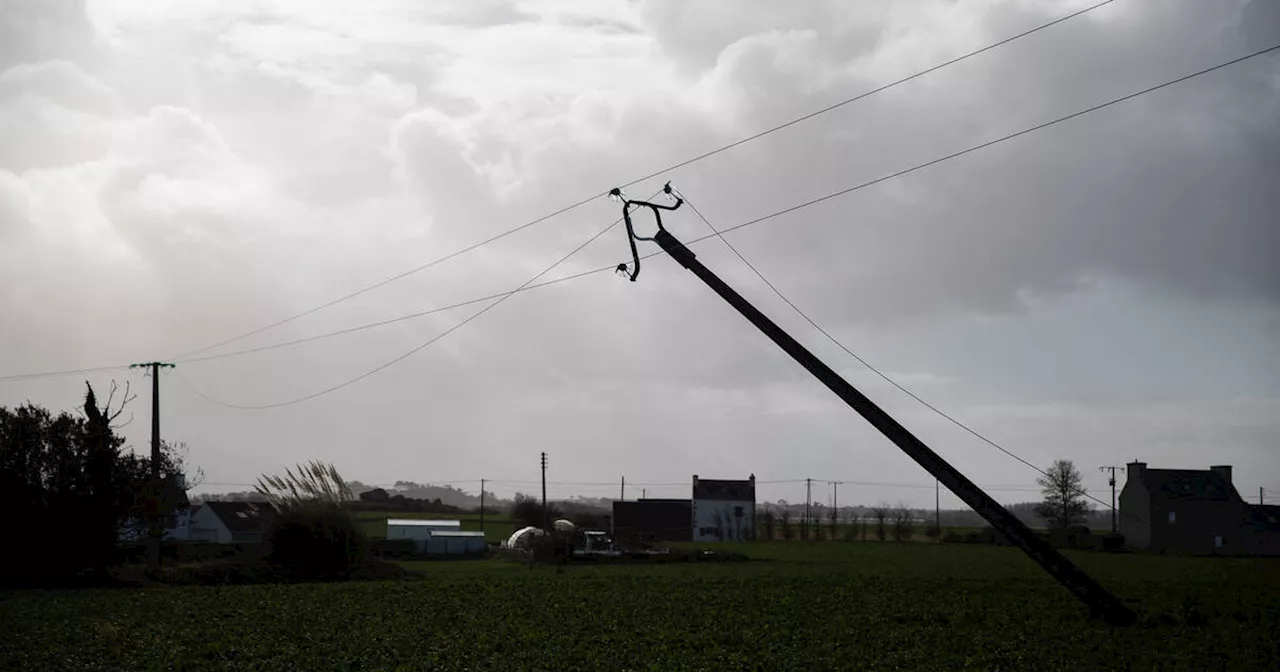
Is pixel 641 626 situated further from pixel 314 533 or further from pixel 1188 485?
pixel 1188 485

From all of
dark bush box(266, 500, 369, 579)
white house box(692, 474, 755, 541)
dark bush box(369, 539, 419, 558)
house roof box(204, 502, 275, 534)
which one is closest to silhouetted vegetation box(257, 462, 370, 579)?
dark bush box(266, 500, 369, 579)

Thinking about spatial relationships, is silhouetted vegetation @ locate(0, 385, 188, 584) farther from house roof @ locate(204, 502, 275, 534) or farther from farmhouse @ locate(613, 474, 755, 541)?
farmhouse @ locate(613, 474, 755, 541)

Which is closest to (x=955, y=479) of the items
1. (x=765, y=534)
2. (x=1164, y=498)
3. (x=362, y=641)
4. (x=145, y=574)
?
(x=362, y=641)

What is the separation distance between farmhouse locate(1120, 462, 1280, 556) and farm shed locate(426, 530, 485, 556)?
6290cm

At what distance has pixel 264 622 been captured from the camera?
2877cm

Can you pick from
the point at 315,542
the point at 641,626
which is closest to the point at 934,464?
the point at 641,626

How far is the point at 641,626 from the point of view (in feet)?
91.8

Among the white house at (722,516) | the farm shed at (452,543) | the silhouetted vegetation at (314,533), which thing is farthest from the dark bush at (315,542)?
the white house at (722,516)

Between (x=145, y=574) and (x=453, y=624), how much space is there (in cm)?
2355

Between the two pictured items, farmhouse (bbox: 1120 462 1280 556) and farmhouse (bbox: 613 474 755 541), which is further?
farmhouse (bbox: 613 474 755 541)

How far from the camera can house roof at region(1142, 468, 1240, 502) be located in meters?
102

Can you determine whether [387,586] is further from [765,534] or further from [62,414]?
[765,534]

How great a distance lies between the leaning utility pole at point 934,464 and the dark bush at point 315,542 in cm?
2574

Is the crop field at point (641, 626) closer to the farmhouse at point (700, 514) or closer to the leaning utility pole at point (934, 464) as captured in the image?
the leaning utility pole at point (934, 464)
